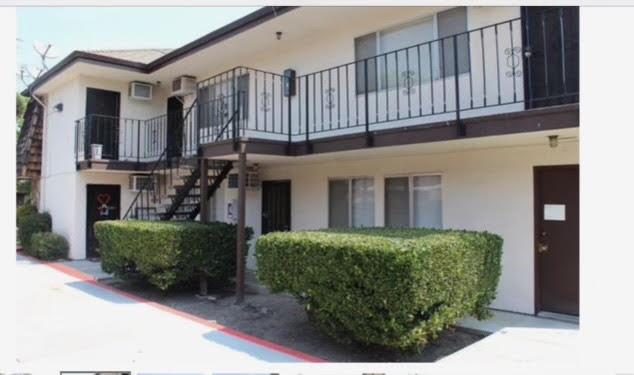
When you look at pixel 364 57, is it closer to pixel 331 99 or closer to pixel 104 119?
pixel 331 99

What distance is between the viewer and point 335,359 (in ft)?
15.6

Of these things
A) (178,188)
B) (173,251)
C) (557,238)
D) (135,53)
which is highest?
(135,53)

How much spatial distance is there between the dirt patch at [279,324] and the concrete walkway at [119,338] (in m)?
0.26

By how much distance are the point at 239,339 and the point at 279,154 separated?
3.33 meters

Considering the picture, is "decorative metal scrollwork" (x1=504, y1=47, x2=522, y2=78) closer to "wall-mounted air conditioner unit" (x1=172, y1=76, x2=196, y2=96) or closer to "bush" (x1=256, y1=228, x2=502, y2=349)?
"bush" (x1=256, y1=228, x2=502, y2=349)

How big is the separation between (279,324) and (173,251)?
2.33 metres

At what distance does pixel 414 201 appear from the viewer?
24.3ft

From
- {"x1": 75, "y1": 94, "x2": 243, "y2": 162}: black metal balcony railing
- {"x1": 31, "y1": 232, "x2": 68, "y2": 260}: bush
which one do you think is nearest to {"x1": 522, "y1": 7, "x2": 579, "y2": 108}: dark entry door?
{"x1": 75, "y1": 94, "x2": 243, "y2": 162}: black metal balcony railing

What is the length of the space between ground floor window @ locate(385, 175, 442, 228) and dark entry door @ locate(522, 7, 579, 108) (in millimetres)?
1964

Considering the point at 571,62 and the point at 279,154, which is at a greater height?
the point at 571,62

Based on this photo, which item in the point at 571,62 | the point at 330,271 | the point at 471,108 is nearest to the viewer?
the point at 330,271

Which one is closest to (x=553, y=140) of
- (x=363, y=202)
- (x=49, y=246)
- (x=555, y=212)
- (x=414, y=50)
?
(x=555, y=212)

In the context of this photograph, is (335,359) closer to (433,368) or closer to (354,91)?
(433,368)

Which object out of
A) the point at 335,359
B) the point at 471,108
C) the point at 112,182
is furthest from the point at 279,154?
the point at 112,182
